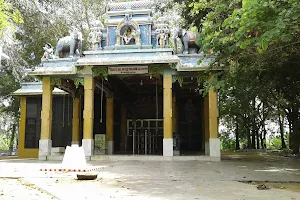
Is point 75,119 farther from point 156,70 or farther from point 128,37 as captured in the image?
point 156,70

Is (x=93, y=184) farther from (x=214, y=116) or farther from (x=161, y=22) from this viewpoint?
(x=161, y=22)

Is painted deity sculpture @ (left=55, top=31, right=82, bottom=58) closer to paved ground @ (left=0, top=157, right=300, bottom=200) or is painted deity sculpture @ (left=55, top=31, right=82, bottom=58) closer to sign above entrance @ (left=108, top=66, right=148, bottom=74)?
sign above entrance @ (left=108, top=66, right=148, bottom=74)

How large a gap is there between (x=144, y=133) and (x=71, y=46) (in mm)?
8133

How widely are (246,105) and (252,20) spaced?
831 inches

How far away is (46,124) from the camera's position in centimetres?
1658

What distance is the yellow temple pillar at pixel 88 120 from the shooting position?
16.0m

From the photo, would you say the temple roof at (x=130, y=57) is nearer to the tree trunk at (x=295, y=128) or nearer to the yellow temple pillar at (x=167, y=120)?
the yellow temple pillar at (x=167, y=120)

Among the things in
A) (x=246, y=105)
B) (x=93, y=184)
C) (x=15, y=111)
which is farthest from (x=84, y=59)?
(x=246, y=105)

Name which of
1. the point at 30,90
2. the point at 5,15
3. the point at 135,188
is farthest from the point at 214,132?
the point at 30,90

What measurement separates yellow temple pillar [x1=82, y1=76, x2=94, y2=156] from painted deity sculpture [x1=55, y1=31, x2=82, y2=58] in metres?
1.96

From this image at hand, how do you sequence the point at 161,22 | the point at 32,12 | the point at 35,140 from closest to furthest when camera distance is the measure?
the point at 161,22 → the point at 35,140 → the point at 32,12

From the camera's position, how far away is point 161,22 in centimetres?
1689

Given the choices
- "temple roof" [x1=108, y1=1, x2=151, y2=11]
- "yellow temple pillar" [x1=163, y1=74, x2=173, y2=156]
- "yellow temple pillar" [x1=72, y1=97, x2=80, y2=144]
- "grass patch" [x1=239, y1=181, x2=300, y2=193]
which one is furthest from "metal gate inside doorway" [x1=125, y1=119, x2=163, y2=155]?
"grass patch" [x1=239, y1=181, x2=300, y2=193]

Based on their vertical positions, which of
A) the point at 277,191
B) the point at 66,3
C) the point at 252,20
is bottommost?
the point at 277,191
